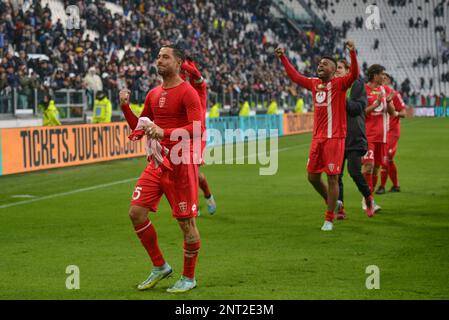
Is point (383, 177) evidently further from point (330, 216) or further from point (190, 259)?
point (190, 259)

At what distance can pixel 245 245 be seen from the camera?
938 centimetres

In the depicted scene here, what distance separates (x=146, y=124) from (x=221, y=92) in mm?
31521

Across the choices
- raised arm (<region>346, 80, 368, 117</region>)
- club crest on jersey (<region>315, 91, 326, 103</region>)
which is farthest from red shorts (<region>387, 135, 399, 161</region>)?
club crest on jersey (<region>315, 91, 326, 103</region>)

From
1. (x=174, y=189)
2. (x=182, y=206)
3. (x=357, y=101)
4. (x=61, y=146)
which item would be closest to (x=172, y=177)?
(x=174, y=189)

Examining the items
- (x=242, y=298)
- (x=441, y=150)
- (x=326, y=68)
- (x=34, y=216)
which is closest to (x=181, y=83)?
(x=242, y=298)

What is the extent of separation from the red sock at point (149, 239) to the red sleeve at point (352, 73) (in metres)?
3.56

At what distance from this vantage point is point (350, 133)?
11.5 metres

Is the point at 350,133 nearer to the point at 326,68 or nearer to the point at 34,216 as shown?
the point at 326,68

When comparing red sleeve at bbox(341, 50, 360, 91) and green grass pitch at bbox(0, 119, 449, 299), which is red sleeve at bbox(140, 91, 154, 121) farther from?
red sleeve at bbox(341, 50, 360, 91)

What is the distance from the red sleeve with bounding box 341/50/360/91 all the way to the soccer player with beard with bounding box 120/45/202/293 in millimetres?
2988

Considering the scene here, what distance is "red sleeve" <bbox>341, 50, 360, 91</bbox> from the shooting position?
9534 millimetres

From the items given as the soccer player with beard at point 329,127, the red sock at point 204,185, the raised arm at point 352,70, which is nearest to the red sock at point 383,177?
the red sock at point 204,185

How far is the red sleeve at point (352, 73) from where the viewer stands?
953cm

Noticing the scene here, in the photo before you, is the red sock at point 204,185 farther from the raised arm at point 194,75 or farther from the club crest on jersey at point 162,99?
the club crest on jersey at point 162,99
